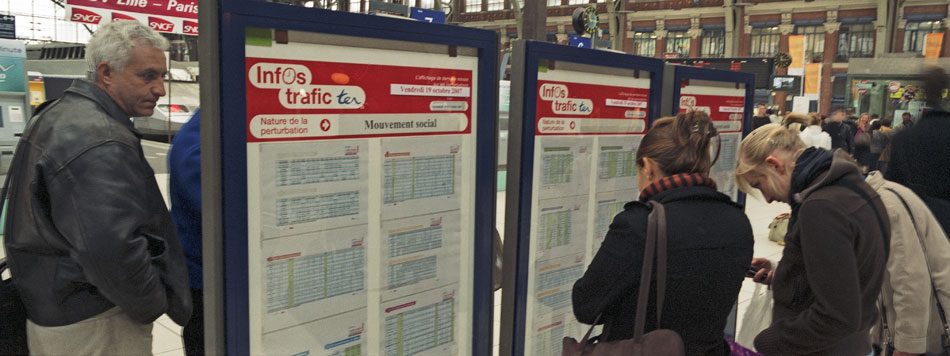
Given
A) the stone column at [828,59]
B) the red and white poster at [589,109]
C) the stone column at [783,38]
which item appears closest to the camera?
the red and white poster at [589,109]

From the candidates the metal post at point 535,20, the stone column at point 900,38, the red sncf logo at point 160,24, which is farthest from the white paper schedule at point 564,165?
the stone column at point 900,38

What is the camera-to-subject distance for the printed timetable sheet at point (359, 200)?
171 cm

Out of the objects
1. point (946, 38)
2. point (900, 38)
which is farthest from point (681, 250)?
point (900, 38)

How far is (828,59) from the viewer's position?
33594 mm

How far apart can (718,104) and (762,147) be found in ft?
4.81

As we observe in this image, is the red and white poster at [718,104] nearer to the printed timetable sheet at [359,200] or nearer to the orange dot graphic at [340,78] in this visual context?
the printed timetable sheet at [359,200]

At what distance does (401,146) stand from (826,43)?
36.6 meters

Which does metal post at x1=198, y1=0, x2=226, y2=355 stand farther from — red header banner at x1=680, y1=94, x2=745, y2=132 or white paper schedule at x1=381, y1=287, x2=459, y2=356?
red header banner at x1=680, y1=94, x2=745, y2=132

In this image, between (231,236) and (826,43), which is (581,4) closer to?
(826,43)

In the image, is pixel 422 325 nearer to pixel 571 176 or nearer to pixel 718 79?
pixel 571 176

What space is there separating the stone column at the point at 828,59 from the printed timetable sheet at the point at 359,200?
1394 inches

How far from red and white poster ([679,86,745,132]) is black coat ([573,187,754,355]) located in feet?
5.18

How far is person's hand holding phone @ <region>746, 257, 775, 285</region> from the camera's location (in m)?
2.51

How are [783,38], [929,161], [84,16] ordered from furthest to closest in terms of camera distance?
[783,38]
[84,16]
[929,161]
